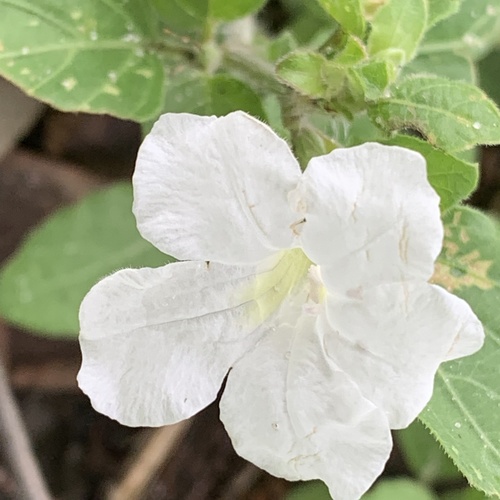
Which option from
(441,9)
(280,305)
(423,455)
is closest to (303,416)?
(280,305)

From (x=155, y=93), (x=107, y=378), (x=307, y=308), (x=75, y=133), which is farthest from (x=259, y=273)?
(x=75, y=133)

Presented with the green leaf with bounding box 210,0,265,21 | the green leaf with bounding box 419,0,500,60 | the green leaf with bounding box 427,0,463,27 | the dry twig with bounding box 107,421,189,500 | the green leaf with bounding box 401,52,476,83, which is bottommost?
the dry twig with bounding box 107,421,189,500

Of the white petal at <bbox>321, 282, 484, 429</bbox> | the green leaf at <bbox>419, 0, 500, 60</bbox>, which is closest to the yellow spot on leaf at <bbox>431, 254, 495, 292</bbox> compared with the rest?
Answer: the white petal at <bbox>321, 282, 484, 429</bbox>

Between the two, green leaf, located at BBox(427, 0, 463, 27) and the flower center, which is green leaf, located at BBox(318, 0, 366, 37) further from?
the flower center

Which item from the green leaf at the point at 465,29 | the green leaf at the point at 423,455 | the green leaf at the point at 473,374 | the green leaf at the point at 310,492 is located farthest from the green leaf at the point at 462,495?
the green leaf at the point at 465,29

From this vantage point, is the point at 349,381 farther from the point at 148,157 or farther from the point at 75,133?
the point at 75,133

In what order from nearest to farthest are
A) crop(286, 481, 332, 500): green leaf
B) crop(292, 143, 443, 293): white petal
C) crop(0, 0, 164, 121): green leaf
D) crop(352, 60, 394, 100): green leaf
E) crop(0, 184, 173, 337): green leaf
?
crop(292, 143, 443, 293): white petal, crop(352, 60, 394, 100): green leaf, crop(0, 0, 164, 121): green leaf, crop(0, 184, 173, 337): green leaf, crop(286, 481, 332, 500): green leaf

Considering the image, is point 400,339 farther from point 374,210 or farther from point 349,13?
point 349,13
